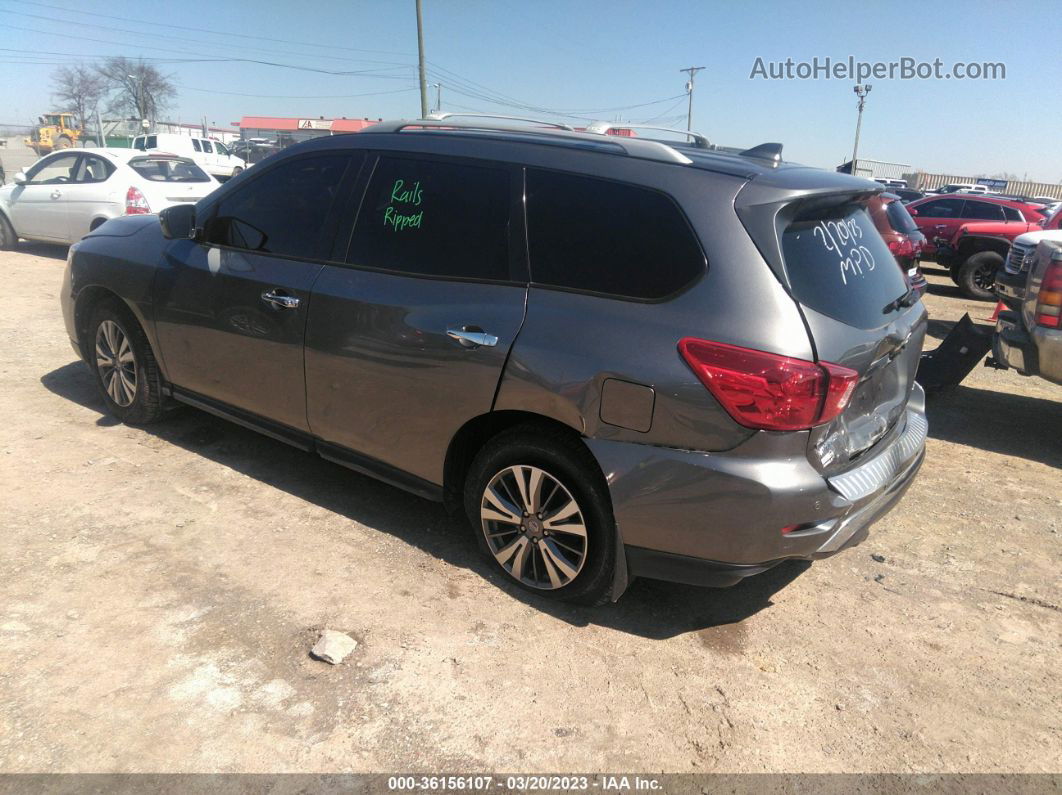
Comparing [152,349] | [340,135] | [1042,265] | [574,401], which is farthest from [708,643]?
[1042,265]

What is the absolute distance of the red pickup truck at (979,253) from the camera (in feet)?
43.2

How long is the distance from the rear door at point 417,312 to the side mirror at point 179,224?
1.15 meters

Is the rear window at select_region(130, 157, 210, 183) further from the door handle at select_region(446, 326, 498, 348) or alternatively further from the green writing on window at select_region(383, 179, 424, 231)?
the door handle at select_region(446, 326, 498, 348)

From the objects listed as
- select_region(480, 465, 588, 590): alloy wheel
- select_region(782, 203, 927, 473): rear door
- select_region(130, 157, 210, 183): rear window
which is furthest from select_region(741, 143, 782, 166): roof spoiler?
select_region(130, 157, 210, 183): rear window

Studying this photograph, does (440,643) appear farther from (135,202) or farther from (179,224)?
(135,202)

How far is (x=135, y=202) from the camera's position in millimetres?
10141

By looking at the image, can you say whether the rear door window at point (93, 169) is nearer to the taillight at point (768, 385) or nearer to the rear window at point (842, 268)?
the rear window at point (842, 268)

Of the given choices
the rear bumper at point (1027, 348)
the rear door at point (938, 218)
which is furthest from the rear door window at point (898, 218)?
the rear bumper at point (1027, 348)

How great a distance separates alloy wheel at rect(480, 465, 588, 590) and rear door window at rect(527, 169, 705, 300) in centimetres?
80

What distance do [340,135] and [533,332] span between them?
165 cm

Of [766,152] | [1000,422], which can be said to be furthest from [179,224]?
[1000,422]

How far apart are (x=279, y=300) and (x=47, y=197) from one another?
9515 mm

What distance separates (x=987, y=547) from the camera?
3.91 m

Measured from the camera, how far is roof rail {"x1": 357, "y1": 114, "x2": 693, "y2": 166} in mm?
2967
